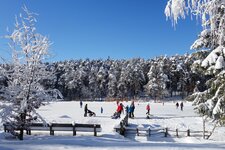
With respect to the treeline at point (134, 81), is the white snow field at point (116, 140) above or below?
below

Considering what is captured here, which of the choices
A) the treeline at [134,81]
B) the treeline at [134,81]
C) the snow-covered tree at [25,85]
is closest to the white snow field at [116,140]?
the snow-covered tree at [25,85]

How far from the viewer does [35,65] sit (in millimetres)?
18609

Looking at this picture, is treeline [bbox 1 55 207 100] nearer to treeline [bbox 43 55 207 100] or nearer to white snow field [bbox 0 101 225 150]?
treeline [bbox 43 55 207 100]

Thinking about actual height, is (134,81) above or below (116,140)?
above

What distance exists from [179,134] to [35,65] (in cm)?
1481

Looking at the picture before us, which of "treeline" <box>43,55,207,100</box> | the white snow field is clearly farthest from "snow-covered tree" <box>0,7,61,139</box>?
"treeline" <box>43,55,207,100</box>

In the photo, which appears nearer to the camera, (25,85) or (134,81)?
(25,85)

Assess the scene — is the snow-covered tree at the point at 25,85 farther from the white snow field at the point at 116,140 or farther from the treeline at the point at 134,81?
the treeline at the point at 134,81

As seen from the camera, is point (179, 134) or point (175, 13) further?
point (179, 134)

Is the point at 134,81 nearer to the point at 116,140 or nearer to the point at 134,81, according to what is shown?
the point at 134,81

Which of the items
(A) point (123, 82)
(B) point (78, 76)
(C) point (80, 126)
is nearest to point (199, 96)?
(C) point (80, 126)

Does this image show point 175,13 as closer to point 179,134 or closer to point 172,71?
point 179,134

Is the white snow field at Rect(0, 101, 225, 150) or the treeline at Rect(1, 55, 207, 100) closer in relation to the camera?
the white snow field at Rect(0, 101, 225, 150)

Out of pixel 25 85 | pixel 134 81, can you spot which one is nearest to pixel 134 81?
pixel 134 81
